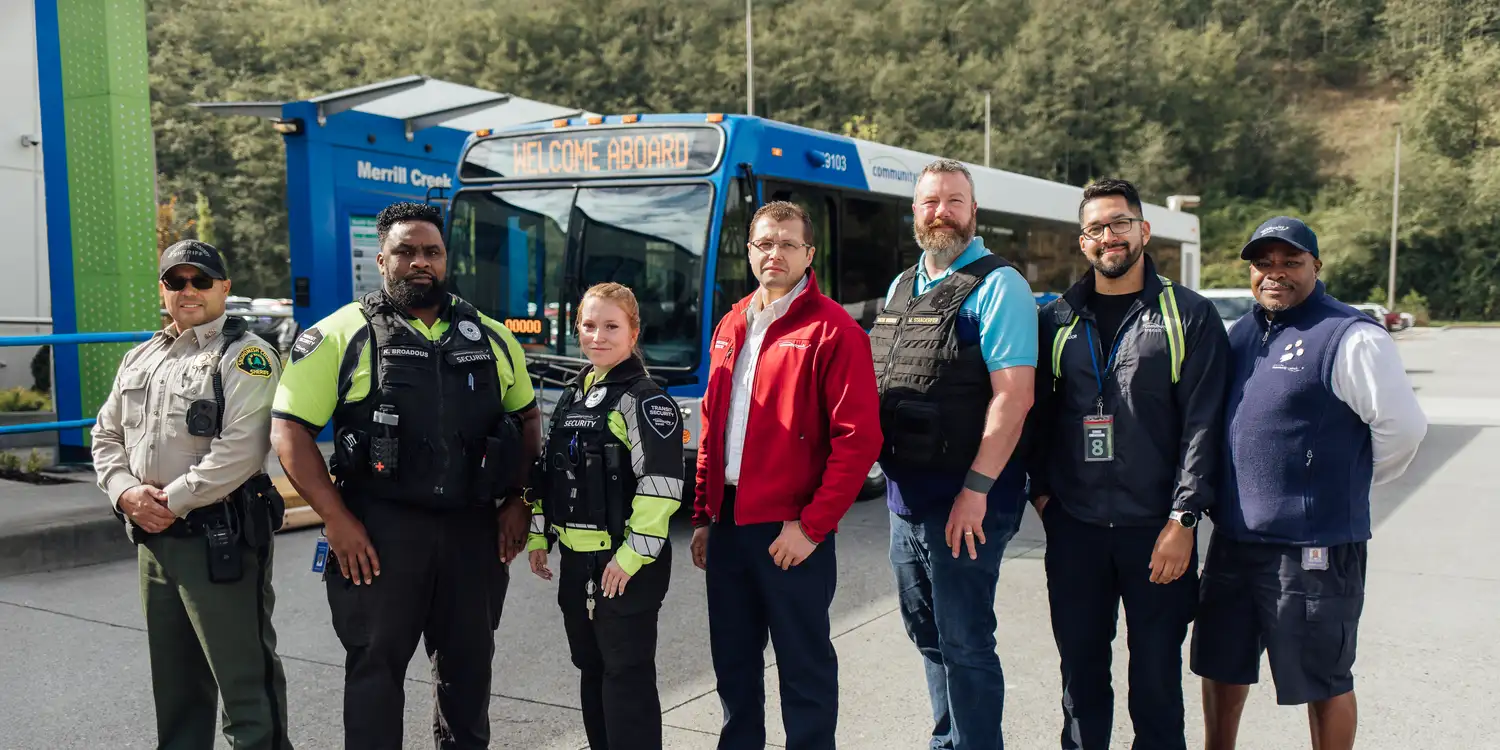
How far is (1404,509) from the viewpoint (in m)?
8.71

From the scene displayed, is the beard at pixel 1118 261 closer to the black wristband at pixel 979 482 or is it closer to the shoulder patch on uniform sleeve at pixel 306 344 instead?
the black wristband at pixel 979 482

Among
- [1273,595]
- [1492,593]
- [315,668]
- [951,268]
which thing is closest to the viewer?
[1273,595]

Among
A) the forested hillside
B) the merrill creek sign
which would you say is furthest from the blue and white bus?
the forested hillside

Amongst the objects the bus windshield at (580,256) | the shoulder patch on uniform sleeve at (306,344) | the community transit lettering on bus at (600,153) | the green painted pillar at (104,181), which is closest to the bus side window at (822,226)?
the community transit lettering on bus at (600,153)

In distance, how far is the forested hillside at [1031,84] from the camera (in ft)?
195

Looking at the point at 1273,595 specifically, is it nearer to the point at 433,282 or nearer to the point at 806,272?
the point at 806,272

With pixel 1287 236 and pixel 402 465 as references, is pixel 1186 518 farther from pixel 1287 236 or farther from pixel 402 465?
pixel 402 465

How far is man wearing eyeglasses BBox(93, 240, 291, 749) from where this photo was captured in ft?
10.9

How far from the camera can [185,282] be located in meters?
3.43

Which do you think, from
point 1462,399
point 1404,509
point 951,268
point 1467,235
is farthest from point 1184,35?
point 951,268

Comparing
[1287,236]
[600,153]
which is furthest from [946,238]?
[600,153]

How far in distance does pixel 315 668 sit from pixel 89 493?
4.45 meters

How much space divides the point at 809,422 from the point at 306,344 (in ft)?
4.81

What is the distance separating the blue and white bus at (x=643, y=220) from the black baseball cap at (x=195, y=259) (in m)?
4.26
